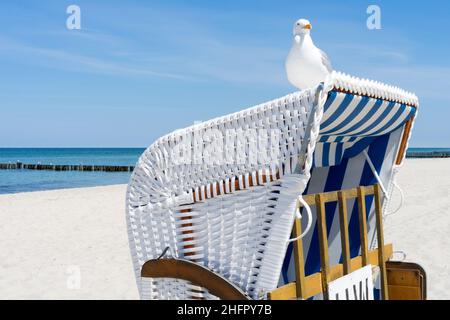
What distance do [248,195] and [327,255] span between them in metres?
0.55

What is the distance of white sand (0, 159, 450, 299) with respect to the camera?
5.69 meters

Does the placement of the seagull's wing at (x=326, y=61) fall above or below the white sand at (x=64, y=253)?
above

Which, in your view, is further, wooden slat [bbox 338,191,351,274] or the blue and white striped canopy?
wooden slat [bbox 338,191,351,274]

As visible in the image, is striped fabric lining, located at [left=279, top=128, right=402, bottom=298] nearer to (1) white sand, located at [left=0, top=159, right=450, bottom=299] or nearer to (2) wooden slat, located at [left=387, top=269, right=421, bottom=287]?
(2) wooden slat, located at [left=387, top=269, right=421, bottom=287]

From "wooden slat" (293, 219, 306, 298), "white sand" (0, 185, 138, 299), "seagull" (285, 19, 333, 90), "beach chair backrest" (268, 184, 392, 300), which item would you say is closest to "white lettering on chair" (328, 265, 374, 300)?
"beach chair backrest" (268, 184, 392, 300)

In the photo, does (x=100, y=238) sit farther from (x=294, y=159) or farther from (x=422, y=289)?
(x=294, y=159)

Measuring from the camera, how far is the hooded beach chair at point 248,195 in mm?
2260

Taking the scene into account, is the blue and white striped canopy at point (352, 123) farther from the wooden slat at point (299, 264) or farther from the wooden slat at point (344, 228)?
the wooden slat at point (299, 264)

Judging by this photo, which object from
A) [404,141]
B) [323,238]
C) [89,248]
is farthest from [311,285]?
[89,248]

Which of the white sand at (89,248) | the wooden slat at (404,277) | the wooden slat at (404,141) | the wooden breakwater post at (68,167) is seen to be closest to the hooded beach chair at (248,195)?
the wooden slat at (404,141)

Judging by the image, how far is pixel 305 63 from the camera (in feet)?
8.99

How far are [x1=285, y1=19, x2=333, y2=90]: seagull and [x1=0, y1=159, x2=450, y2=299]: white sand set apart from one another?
127 inches

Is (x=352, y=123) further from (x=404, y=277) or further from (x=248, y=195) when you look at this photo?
(x=404, y=277)

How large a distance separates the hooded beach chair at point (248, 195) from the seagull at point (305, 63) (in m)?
0.28
